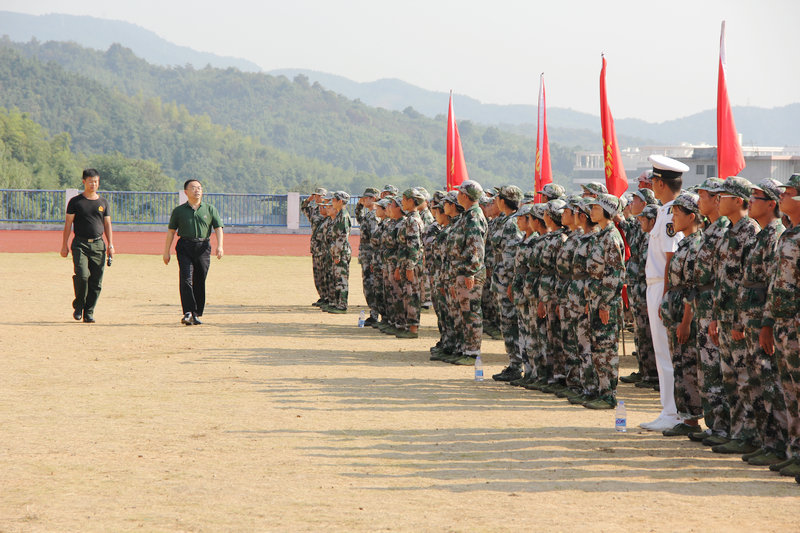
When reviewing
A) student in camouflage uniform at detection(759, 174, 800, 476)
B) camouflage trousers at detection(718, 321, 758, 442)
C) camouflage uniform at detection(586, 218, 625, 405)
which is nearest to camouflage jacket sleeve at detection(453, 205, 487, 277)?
camouflage uniform at detection(586, 218, 625, 405)

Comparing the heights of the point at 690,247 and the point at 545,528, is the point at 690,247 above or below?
above

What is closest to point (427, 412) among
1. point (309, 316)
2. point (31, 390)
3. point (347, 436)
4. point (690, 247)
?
point (347, 436)

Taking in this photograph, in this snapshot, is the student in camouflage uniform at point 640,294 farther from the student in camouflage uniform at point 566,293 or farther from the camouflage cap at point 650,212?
the student in camouflage uniform at point 566,293

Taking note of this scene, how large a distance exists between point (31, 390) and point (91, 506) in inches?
149

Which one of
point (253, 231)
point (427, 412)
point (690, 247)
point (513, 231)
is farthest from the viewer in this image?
point (253, 231)

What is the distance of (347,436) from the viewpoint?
23.5 feet

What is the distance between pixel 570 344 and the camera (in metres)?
8.62

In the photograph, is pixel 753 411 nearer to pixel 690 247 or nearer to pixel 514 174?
pixel 690 247

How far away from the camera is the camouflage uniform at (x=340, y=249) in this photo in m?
15.4

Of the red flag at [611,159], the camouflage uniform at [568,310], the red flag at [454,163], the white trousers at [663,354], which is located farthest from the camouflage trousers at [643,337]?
the red flag at [454,163]

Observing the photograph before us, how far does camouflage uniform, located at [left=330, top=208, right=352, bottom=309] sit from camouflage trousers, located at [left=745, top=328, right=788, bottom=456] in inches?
373

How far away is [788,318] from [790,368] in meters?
0.31

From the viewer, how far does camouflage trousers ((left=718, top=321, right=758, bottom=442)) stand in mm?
6504

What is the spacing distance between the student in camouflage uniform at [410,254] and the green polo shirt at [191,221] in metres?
2.56
